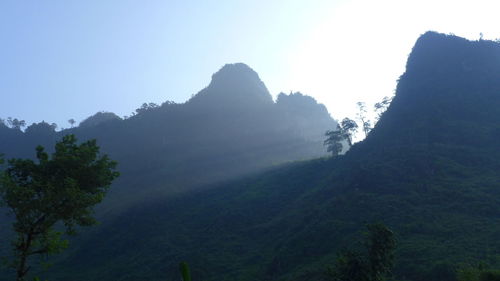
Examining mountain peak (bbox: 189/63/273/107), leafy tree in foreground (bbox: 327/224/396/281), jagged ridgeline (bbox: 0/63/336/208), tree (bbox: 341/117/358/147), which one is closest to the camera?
leafy tree in foreground (bbox: 327/224/396/281)

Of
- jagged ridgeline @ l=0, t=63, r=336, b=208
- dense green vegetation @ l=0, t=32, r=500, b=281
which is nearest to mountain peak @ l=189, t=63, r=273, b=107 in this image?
jagged ridgeline @ l=0, t=63, r=336, b=208

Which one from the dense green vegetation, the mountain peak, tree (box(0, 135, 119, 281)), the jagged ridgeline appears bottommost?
the dense green vegetation

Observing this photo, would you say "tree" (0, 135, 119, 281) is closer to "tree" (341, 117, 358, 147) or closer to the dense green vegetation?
the dense green vegetation

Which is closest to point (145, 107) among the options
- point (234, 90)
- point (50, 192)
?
point (234, 90)

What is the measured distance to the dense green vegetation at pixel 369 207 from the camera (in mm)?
37000

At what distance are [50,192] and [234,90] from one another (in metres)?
129

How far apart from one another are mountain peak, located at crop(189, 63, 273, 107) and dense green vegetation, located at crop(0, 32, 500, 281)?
57.9m

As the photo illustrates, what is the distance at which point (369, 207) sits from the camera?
150ft

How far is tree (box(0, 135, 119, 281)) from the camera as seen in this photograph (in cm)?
1752

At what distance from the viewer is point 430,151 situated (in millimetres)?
56438

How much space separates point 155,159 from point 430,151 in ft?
248

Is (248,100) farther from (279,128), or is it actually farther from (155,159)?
(155,159)

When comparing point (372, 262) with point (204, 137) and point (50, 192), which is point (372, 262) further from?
point (204, 137)

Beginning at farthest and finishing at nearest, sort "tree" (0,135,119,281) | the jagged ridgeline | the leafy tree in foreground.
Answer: the jagged ridgeline
"tree" (0,135,119,281)
the leafy tree in foreground
